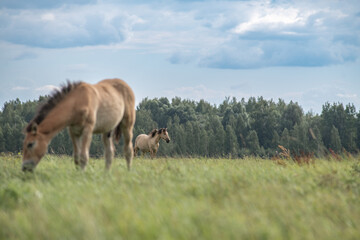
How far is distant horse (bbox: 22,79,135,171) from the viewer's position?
8203mm

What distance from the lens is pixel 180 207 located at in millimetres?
5262

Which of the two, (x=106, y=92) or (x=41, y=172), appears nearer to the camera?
(x=41, y=172)

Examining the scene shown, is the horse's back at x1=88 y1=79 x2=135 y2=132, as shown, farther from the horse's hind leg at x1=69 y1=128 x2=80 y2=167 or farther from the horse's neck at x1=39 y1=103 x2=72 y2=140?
the horse's neck at x1=39 y1=103 x2=72 y2=140

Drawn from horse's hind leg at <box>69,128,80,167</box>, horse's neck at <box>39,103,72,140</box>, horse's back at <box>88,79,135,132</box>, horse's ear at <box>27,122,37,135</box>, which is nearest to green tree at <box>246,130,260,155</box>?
horse's back at <box>88,79,135,132</box>

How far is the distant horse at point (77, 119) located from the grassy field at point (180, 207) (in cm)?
64

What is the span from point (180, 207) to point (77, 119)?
158 inches

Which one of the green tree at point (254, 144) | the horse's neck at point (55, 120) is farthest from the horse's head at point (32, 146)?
the green tree at point (254, 144)

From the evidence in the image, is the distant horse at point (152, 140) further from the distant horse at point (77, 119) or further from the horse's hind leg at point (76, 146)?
the horse's hind leg at point (76, 146)

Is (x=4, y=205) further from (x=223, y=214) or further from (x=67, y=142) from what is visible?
(x=67, y=142)

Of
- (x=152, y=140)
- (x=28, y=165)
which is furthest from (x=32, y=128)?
(x=152, y=140)

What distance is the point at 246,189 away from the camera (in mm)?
6781

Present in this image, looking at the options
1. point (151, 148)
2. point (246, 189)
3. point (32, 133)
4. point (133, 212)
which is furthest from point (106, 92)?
point (151, 148)

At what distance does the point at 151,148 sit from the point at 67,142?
7257 cm

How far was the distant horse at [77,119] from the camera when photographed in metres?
8.20
